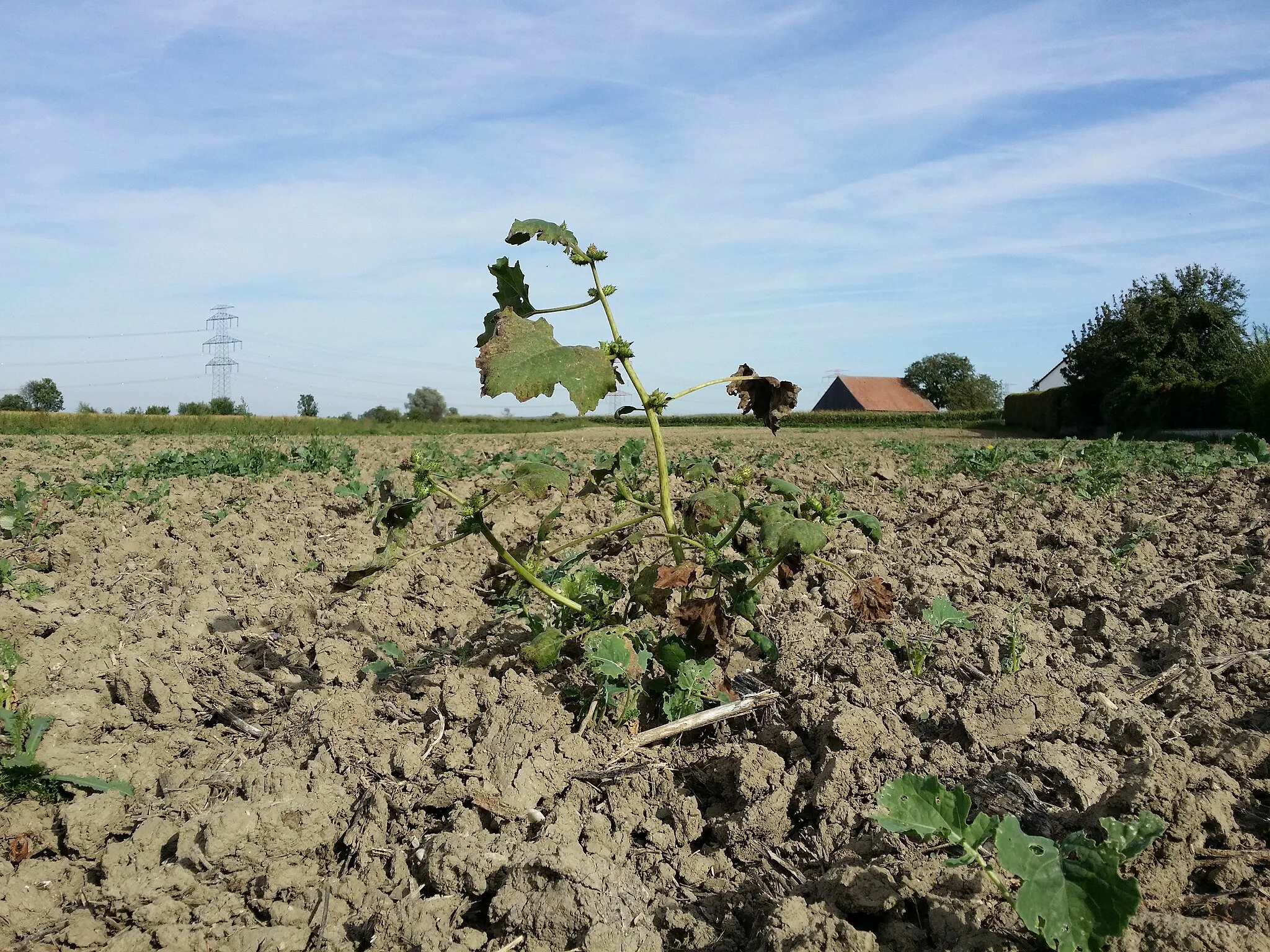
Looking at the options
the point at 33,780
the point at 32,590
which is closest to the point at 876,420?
the point at 32,590

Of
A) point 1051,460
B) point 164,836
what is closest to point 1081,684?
point 164,836

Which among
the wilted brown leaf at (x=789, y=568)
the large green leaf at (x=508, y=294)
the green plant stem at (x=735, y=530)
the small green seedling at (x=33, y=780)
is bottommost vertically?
the small green seedling at (x=33, y=780)

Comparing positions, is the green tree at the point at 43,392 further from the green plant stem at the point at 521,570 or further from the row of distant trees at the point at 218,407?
the green plant stem at the point at 521,570

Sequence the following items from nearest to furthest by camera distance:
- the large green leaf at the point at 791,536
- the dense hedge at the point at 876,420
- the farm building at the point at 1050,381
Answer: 1. the large green leaf at the point at 791,536
2. the dense hedge at the point at 876,420
3. the farm building at the point at 1050,381

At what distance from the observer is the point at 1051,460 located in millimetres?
8844

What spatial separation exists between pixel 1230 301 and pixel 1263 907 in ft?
147

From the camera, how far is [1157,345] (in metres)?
37.2

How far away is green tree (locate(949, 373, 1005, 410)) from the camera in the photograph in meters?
75.8

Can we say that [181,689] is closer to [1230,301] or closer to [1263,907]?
[1263,907]

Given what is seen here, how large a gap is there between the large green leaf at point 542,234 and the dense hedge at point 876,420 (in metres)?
43.9

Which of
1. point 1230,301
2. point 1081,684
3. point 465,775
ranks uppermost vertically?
point 1230,301

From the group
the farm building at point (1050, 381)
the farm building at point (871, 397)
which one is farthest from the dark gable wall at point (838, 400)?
the farm building at point (1050, 381)

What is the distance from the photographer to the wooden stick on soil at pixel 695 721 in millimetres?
2781

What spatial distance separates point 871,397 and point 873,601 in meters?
72.7
